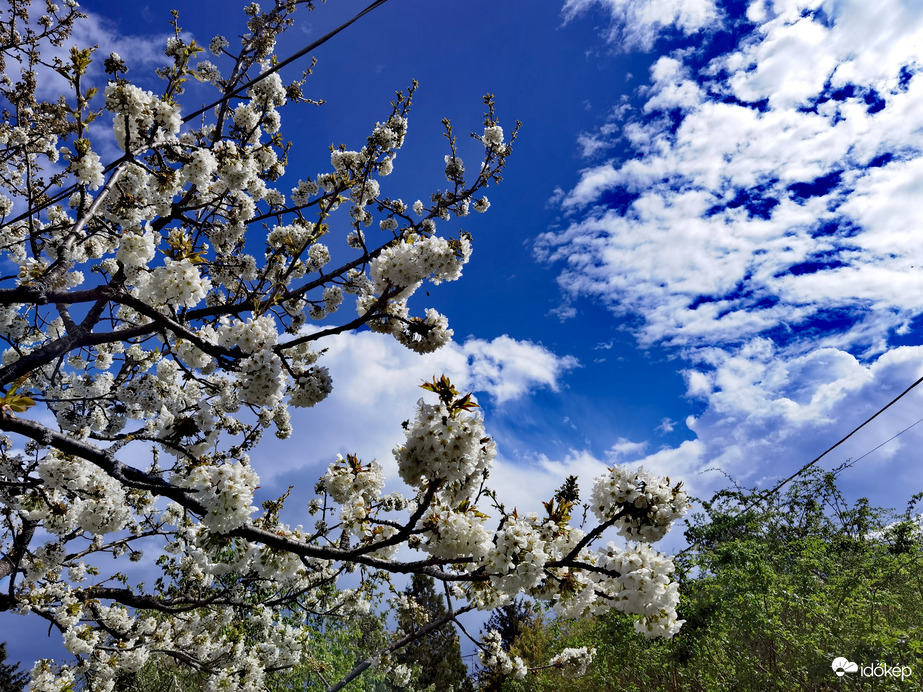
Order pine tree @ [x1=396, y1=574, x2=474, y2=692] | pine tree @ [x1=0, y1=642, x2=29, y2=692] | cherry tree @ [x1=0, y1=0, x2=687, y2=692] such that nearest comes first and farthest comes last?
cherry tree @ [x1=0, y1=0, x2=687, y2=692] → pine tree @ [x1=0, y1=642, x2=29, y2=692] → pine tree @ [x1=396, y1=574, x2=474, y2=692]

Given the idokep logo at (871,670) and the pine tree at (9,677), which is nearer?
the idokep logo at (871,670)

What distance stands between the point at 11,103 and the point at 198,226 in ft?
12.4

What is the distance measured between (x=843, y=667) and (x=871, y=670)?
0.75 ft

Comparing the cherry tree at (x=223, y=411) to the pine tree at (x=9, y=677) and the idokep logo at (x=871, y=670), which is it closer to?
the idokep logo at (x=871, y=670)

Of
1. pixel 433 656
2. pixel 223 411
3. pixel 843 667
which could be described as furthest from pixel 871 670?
pixel 433 656

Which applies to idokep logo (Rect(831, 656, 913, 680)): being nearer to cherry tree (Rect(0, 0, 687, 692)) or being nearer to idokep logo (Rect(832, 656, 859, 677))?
idokep logo (Rect(832, 656, 859, 677))

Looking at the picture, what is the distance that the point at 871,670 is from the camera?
4754mm

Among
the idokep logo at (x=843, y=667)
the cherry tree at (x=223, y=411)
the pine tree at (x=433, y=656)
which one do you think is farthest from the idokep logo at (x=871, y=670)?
the pine tree at (x=433, y=656)

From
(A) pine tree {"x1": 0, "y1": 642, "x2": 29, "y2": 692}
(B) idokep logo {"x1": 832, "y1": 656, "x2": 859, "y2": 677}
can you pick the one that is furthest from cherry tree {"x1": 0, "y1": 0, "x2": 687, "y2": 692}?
(A) pine tree {"x1": 0, "y1": 642, "x2": 29, "y2": 692}

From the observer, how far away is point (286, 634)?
7809 millimetres

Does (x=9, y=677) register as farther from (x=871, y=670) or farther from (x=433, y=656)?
(x=871, y=670)

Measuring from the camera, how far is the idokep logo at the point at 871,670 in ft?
14.8

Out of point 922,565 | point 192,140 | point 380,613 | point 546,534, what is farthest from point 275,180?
point 922,565

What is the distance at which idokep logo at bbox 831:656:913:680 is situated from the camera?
178 inches
